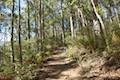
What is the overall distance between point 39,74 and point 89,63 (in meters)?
3.04

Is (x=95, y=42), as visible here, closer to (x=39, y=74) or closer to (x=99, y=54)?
(x=99, y=54)

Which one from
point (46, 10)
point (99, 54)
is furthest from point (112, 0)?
point (99, 54)

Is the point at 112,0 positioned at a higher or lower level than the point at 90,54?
higher

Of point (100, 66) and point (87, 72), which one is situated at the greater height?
point (100, 66)

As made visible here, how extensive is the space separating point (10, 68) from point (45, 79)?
3.47 m

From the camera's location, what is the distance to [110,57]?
37.2 ft

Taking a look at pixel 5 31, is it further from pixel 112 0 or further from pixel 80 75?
pixel 80 75

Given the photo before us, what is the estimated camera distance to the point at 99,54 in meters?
12.8

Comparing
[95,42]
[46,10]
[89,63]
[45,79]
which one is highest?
[46,10]

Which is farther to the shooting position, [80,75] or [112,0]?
[112,0]

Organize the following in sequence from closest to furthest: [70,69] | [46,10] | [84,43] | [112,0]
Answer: [70,69] → [84,43] → [112,0] → [46,10]

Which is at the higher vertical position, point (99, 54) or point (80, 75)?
point (99, 54)

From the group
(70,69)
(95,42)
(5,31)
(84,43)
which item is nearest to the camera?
(70,69)

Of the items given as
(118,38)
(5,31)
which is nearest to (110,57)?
(118,38)
